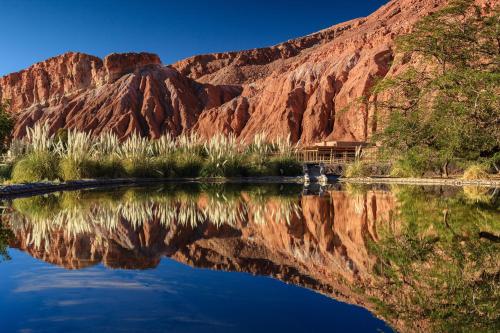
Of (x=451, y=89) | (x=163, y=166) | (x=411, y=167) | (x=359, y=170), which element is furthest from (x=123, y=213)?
(x=359, y=170)

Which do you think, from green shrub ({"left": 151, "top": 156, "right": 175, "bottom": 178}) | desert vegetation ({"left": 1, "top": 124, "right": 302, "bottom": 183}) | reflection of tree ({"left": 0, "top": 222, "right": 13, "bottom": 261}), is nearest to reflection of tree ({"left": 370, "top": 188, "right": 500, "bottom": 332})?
reflection of tree ({"left": 0, "top": 222, "right": 13, "bottom": 261})

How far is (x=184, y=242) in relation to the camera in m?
6.58

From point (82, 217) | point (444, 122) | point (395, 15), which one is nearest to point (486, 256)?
point (82, 217)

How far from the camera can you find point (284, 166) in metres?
27.5

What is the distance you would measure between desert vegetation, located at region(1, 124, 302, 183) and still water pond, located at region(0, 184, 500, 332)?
930 cm

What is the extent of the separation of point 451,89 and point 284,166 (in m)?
15.4

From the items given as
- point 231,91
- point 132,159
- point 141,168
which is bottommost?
point 141,168

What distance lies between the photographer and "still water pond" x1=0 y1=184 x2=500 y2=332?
3.47m

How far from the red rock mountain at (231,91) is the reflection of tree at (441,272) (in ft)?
139

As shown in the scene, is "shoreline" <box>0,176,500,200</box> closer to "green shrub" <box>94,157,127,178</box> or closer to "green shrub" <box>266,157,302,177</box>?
"green shrub" <box>266,157,302,177</box>

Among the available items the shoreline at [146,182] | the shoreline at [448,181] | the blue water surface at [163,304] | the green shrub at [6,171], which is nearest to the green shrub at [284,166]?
the shoreline at [146,182]

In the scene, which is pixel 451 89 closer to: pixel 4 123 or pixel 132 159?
pixel 4 123

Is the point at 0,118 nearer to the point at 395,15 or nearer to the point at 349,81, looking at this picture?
the point at 349,81

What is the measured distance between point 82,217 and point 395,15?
79.6 m
